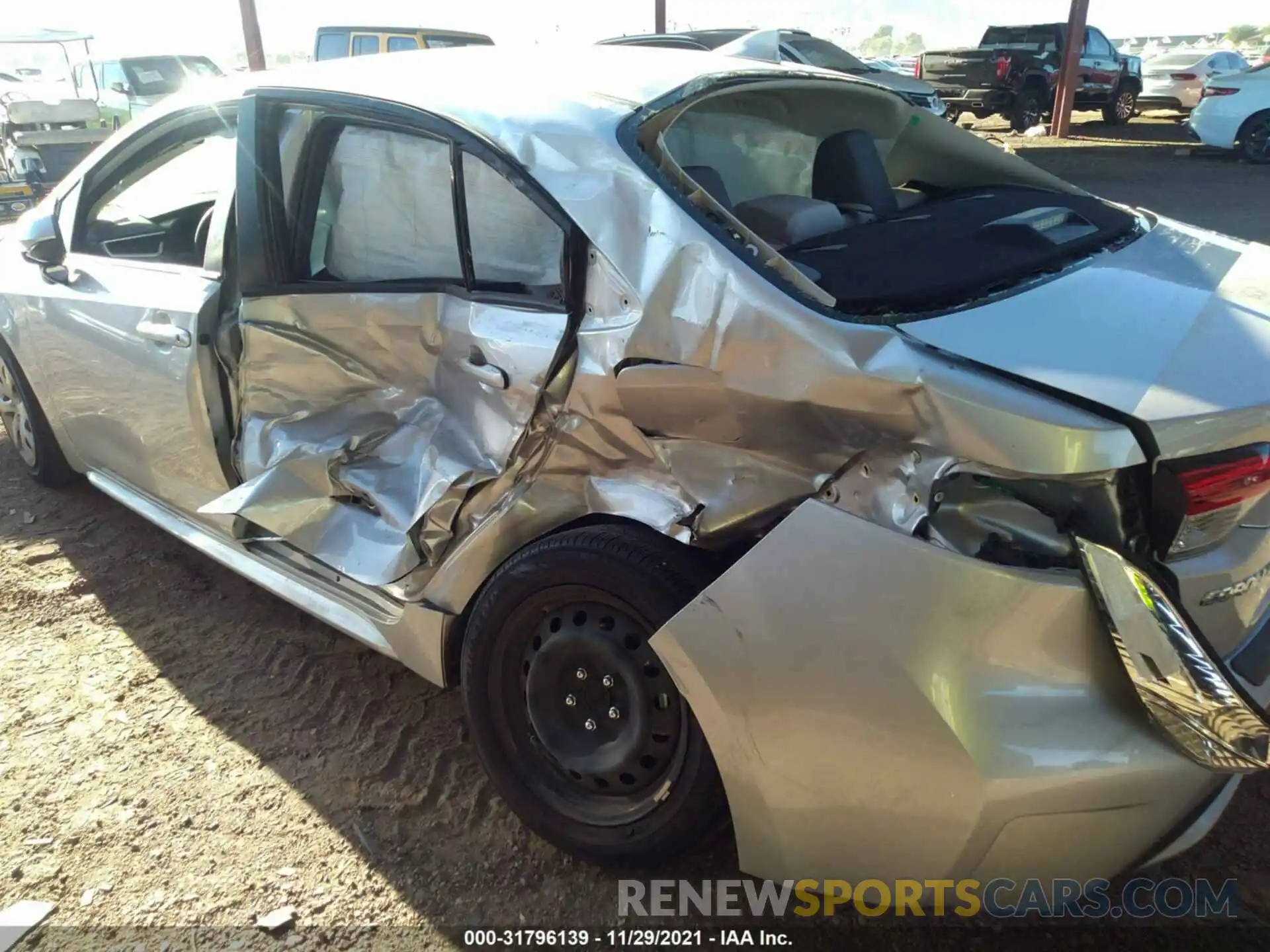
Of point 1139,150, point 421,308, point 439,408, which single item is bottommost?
point 1139,150

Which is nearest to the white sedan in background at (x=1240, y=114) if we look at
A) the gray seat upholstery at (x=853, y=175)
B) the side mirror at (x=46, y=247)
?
the gray seat upholstery at (x=853, y=175)

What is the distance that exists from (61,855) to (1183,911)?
258cm

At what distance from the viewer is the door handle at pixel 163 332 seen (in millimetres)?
2736

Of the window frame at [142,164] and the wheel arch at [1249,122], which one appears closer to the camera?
the window frame at [142,164]

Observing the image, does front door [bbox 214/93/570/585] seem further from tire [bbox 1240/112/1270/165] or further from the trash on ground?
tire [bbox 1240/112/1270/165]

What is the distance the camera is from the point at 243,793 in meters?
2.42

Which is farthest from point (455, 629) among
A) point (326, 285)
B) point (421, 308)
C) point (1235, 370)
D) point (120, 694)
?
point (1235, 370)

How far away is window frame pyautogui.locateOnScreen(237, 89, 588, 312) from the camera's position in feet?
7.34

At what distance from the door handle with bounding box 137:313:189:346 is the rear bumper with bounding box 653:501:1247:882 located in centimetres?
189

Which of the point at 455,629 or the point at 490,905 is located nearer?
the point at 490,905

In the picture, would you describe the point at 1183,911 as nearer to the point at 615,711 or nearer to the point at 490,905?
the point at 615,711

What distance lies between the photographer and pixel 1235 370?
158 centimetres

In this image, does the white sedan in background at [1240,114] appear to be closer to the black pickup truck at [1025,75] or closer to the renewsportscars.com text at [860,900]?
the black pickup truck at [1025,75]

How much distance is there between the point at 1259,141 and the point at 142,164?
48.0 ft
